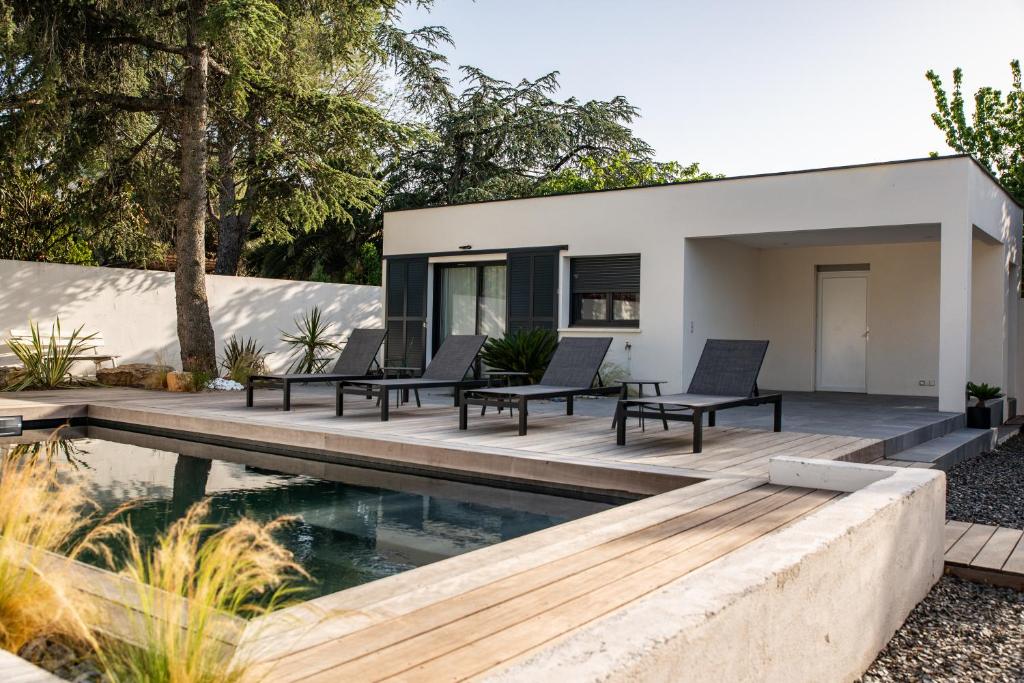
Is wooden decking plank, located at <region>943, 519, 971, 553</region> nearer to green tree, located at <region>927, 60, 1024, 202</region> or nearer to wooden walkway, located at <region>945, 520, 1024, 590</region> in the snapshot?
wooden walkway, located at <region>945, 520, 1024, 590</region>

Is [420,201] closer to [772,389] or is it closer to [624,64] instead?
[624,64]

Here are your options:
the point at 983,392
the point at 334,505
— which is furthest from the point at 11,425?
the point at 983,392

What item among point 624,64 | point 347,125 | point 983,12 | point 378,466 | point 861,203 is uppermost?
point 624,64

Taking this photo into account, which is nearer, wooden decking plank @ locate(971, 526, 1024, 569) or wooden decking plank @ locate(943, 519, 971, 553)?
wooden decking plank @ locate(971, 526, 1024, 569)

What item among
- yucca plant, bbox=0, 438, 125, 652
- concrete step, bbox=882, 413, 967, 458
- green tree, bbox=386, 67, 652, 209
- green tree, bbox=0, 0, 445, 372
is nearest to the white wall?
concrete step, bbox=882, 413, 967, 458

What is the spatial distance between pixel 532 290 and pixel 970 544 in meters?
8.83

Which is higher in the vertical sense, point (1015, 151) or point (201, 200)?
point (1015, 151)

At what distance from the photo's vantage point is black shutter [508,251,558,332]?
1262cm

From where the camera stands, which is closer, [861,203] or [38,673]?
[38,673]

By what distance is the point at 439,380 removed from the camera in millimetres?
8906

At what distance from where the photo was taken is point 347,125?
1380 centimetres

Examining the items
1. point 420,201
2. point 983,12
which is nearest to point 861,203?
point 983,12

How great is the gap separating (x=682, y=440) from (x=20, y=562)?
17.9 ft

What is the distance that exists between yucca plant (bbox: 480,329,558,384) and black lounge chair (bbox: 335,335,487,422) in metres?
2.19
